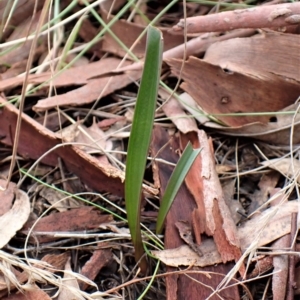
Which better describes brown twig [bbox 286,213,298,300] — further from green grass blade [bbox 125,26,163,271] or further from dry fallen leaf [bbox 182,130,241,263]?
green grass blade [bbox 125,26,163,271]

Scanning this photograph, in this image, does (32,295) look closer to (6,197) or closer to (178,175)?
(6,197)

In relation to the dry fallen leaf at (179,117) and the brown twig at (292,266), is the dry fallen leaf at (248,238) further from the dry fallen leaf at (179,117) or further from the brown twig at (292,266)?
the dry fallen leaf at (179,117)

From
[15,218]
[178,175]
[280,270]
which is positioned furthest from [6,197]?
[280,270]

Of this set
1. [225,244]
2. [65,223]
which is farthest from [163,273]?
[65,223]

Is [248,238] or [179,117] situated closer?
[248,238]

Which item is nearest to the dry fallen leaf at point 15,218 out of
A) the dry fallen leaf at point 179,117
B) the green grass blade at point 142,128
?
the green grass blade at point 142,128
